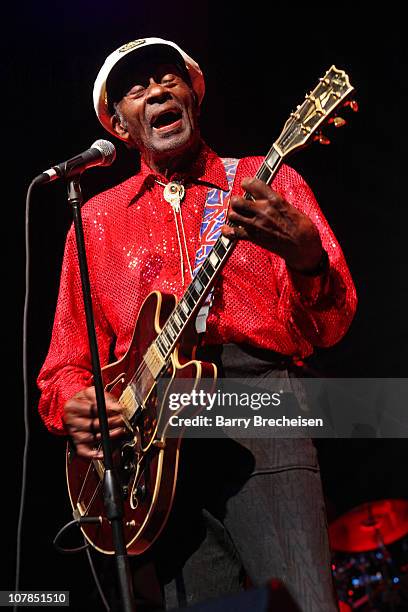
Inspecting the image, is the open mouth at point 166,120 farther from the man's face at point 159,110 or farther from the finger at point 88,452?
the finger at point 88,452

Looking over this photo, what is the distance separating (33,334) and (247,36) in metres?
1.67

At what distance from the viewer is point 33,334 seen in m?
3.94

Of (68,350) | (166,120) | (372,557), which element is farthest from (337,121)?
(372,557)

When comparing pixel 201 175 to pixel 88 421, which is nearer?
pixel 88 421

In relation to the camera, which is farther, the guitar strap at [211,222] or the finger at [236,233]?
the guitar strap at [211,222]

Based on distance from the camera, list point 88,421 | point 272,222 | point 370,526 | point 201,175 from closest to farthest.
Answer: point 272,222 → point 88,421 → point 201,175 → point 370,526

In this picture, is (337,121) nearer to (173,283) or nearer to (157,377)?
(173,283)

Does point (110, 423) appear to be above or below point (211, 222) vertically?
below

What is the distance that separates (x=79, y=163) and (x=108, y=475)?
0.88m

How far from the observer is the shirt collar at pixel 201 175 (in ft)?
9.43

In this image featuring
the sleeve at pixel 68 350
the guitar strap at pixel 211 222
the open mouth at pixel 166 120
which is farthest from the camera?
the open mouth at pixel 166 120

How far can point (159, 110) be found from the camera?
2.93m

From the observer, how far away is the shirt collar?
9.43 feet

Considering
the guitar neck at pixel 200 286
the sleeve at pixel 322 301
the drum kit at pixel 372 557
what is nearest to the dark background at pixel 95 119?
the drum kit at pixel 372 557
